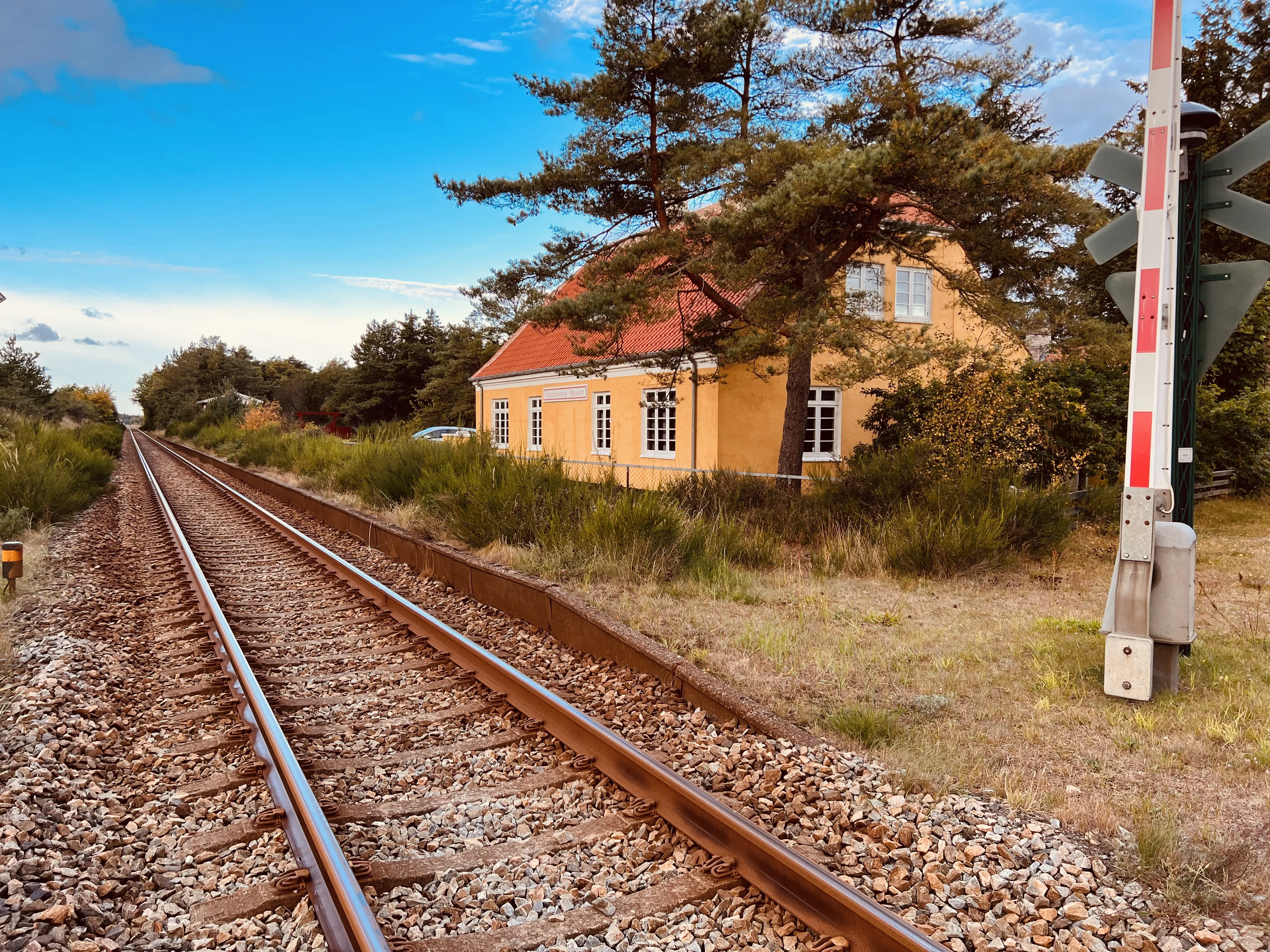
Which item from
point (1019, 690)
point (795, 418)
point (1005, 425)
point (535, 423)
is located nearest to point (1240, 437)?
point (1005, 425)

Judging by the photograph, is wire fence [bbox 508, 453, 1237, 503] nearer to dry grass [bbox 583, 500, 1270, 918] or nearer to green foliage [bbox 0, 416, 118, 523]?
dry grass [bbox 583, 500, 1270, 918]

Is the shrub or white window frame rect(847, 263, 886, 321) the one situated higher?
white window frame rect(847, 263, 886, 321)

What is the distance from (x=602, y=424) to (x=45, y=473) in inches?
548

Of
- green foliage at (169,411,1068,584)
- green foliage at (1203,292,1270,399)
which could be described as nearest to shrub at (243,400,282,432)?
green foliage at (169,411,1068,584)

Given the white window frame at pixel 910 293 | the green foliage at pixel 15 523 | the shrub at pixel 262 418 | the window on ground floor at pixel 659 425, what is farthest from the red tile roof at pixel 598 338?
the shrub at pixel 262 418

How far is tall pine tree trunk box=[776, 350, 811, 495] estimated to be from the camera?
1602cm

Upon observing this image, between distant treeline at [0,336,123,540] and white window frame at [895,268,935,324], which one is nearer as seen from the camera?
distant treeline at [0,336,123,540]

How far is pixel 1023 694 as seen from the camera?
524cm

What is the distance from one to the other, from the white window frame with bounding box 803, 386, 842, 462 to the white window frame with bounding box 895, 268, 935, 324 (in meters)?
3.10

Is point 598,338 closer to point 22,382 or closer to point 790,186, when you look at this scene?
point 790,186

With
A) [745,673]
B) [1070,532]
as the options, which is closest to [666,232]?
[1070,532]

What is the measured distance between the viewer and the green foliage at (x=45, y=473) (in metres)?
13.2

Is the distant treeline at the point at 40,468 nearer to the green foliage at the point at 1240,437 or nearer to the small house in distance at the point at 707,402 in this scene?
the small house in distance at the point at 707,402

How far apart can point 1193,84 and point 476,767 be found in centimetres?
2555
